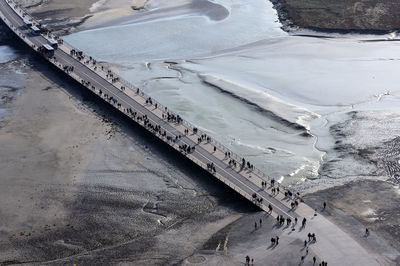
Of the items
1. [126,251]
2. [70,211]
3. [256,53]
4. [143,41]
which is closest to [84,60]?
[143,41]

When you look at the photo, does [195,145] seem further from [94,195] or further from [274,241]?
[274,241]

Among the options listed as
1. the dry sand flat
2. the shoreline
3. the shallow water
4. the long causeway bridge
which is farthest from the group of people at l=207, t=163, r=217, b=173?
the shoreline

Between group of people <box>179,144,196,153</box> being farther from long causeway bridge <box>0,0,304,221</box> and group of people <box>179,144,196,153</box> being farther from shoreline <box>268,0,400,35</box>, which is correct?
shoreline <box>268,0,400,35</box>

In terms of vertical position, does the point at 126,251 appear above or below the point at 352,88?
below

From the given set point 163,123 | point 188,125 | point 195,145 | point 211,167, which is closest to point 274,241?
point 211,167

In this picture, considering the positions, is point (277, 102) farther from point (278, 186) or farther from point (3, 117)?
point (3, 117)
